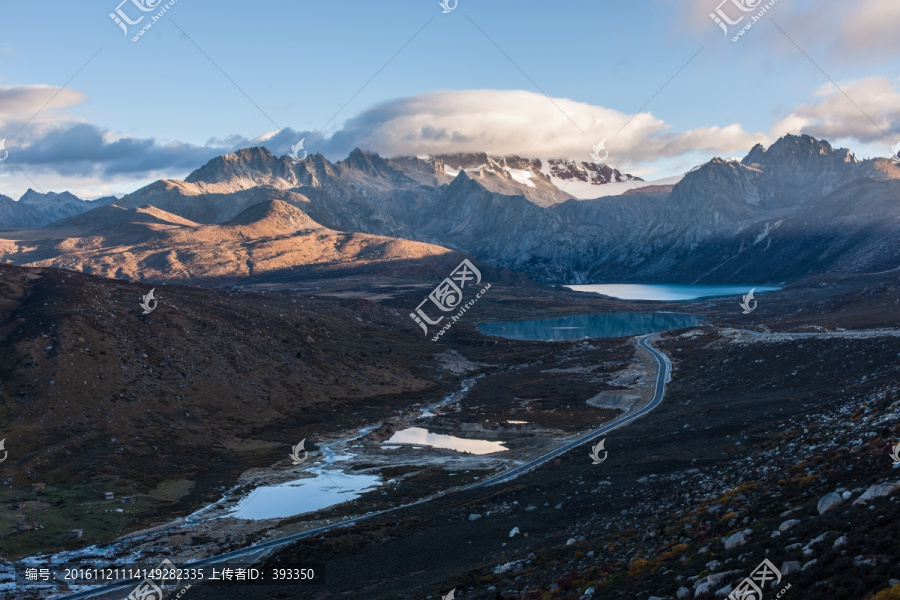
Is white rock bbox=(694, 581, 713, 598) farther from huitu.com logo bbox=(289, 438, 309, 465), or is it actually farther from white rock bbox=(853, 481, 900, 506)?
huitu.com logo bbox=(289, 438, 309, 465)

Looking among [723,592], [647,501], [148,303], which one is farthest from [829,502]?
[148,303]

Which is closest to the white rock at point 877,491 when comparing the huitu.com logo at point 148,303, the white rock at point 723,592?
the white rock at point 723,592

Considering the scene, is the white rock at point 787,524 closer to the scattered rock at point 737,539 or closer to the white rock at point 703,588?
the scattered rock at point 737,539

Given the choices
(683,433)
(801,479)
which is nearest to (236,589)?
(801,479)

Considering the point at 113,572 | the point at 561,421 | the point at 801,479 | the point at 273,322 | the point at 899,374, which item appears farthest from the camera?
the point at 273,322

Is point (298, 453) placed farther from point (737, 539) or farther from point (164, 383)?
point (737, 539)

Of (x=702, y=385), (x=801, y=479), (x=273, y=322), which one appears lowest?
(x=702, y=385)

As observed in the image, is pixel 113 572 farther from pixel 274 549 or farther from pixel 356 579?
pixel 356 579
